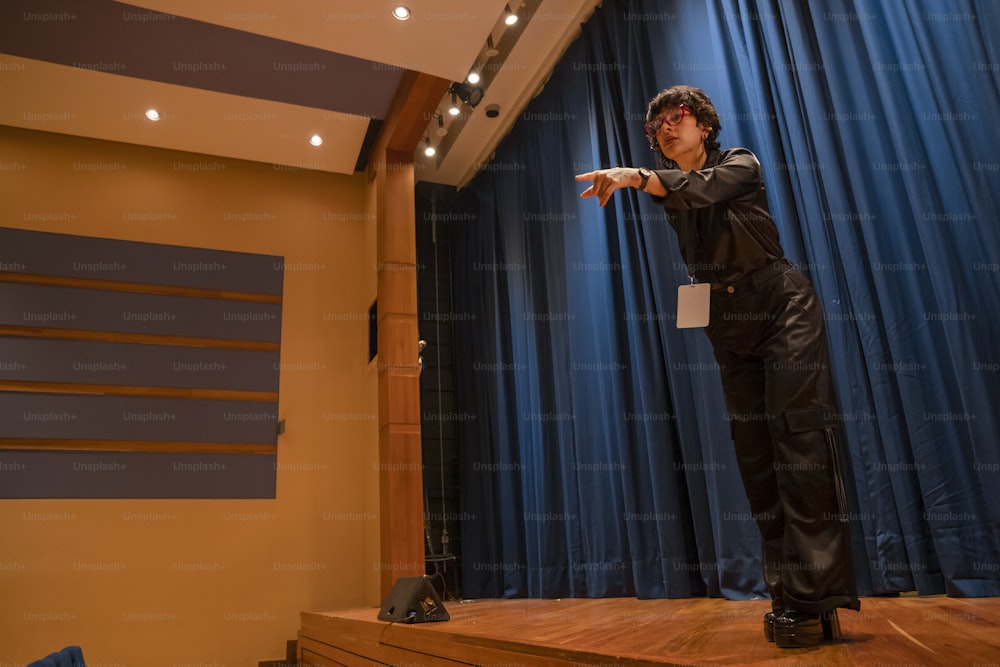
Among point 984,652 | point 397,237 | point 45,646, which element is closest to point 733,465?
point 984,652

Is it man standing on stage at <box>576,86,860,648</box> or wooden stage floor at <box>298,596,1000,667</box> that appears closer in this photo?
wooden stage floor at <box>298,596,1000,667</box>

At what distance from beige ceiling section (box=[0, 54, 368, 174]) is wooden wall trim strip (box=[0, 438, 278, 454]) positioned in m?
2.15

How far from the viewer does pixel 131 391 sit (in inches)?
187

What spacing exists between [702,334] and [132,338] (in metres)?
3.92

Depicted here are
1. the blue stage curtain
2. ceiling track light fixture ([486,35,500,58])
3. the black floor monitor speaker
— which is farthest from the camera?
ceiling track light fixture ([486,35,500,58])

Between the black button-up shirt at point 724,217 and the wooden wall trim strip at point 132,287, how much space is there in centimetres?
426

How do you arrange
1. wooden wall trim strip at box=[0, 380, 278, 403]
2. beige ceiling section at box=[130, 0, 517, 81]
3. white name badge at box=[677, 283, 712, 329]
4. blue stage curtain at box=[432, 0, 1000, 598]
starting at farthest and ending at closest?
wooden wall trim strip at box=[0, 380, 278, 403]
beige ceiling section at box=[130, 0, 517, 81]
blue stage curtain at box=[432, 0, 1000, 598]
white name badge at box=[677, 283, 712, 329]

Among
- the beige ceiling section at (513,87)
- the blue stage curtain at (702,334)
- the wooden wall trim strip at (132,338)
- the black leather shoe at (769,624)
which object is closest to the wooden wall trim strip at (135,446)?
the wooden wall trim strip at (132,338)

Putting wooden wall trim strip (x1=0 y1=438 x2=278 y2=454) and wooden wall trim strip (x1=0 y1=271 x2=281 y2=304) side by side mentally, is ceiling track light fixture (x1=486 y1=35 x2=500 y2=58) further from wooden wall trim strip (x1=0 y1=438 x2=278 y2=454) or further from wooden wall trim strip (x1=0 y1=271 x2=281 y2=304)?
wooden wall trim strip (x1=0 y1=438 x2=278 y2=454)

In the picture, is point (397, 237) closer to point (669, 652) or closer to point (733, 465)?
point (733, 465)

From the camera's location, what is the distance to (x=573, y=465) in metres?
4.48

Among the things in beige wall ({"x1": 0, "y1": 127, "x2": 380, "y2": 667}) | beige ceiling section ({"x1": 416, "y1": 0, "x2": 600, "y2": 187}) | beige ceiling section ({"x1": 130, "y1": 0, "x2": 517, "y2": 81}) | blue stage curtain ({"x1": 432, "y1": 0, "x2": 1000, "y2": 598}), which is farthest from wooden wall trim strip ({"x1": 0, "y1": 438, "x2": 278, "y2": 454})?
beige ceiling section ({"x1": 416, "y1": 0, "x2": 600, "y2": 187})

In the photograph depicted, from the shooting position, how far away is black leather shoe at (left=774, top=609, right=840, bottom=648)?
137 cm

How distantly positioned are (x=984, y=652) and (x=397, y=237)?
402 cm
